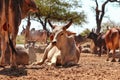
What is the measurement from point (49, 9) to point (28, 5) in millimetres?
24081

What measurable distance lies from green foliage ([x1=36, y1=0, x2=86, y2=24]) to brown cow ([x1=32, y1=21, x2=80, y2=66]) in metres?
23.0

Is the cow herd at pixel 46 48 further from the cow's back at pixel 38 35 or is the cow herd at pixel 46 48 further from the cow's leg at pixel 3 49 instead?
the cow's back at pixel 38 35

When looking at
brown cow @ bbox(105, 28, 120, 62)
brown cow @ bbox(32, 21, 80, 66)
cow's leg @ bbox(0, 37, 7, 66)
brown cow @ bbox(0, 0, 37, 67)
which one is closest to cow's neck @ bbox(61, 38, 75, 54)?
brown cow @ bbox(32, 21, 80, 66)

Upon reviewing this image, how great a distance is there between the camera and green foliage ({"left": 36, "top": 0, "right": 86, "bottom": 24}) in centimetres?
3438

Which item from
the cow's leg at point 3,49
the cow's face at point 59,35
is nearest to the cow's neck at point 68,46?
the cow's face at point 59,35

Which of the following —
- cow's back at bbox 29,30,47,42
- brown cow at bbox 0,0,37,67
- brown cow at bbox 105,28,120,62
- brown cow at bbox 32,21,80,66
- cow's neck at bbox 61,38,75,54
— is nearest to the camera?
brown cow at bbox 0,0,37,67

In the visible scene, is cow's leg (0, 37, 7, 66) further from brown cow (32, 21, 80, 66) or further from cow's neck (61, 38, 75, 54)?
cow's neck (61, 38, 75, 54)

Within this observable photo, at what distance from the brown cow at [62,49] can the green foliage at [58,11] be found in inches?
905

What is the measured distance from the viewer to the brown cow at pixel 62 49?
1022 cm

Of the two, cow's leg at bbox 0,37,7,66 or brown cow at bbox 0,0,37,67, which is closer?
brown cow at bbox 0,0,37,67

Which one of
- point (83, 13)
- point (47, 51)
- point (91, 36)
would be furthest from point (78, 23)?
point (47, 51)

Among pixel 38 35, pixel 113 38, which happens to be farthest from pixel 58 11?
pixel 113 38

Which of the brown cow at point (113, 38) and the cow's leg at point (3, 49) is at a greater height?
the cow's leg at point (3, 49)

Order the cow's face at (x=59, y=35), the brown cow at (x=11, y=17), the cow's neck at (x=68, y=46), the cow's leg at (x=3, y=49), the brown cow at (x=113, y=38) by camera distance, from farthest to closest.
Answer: the brown cow at (x=113, y=38)
the cow's neck at (x=68, y=46)
the cow's face at (x=59, y=35)
the cow's leg at (x=3, y=49)
the brown cow at (x=11, y=17)
